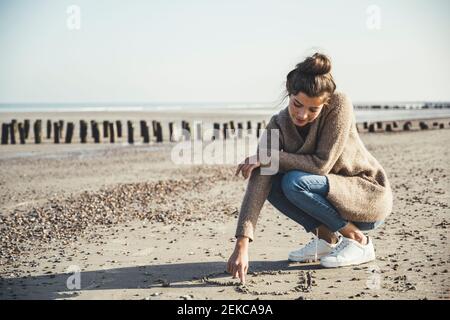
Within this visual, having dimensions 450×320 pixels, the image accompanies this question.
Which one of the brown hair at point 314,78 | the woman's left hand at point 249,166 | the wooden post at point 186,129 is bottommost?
the wooden post at point 186,129

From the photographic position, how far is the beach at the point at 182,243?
417 centimetres

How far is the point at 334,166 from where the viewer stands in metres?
4.48

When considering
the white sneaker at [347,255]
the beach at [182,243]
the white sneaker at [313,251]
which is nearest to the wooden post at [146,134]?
the beach at [182,243]

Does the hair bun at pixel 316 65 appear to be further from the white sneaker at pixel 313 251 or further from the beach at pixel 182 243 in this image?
the beach at pixel 182 243

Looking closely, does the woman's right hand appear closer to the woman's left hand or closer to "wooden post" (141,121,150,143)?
the woman's left hand

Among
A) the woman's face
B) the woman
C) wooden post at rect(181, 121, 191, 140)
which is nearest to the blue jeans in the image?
the woman

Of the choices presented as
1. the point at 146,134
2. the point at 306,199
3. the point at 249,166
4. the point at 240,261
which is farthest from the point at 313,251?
the point at 146,134

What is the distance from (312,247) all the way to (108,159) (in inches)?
457

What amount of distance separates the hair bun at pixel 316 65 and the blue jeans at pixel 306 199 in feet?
2.66

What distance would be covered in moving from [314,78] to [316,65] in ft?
0.37

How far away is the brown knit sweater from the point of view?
4.26 m

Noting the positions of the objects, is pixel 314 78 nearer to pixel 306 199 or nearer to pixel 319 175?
pixel 319 175
